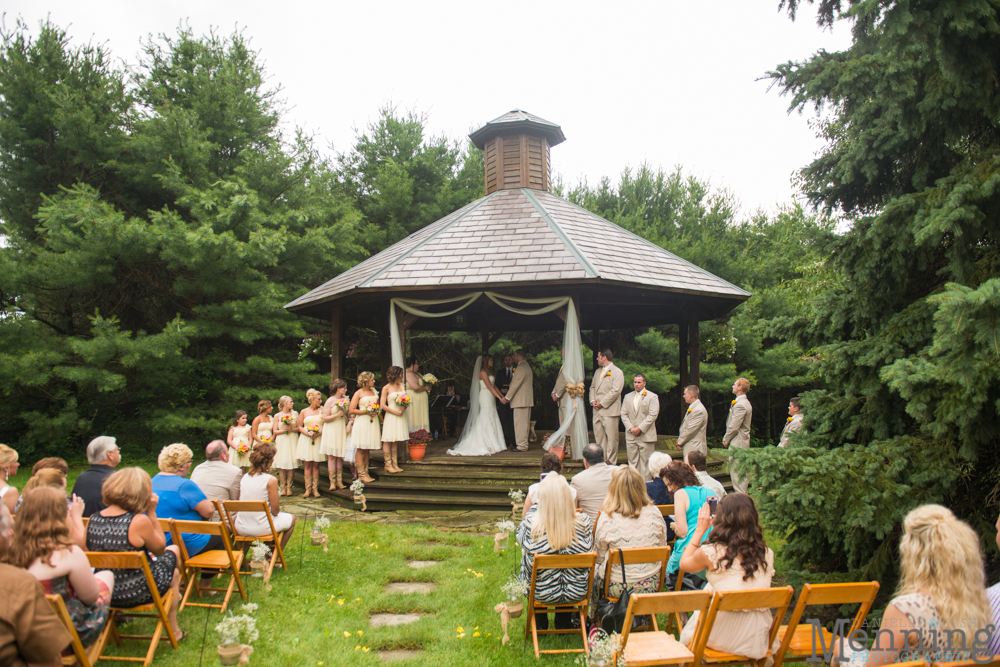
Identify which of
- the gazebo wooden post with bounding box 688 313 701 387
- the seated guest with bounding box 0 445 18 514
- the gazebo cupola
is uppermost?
the gazebo cupola

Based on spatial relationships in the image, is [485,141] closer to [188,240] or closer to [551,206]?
[551,206]

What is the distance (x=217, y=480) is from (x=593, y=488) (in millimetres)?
3730

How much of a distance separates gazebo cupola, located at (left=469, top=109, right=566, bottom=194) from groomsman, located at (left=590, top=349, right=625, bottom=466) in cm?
612

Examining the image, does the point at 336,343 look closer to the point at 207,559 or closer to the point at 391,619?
the point at 207,559

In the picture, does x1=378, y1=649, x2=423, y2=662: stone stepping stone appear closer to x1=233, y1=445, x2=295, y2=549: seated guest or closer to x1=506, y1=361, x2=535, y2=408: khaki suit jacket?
x1=233, y1=445, x2=295, y2=549: seated guest

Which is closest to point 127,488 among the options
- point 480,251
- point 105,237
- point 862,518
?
point 862,518

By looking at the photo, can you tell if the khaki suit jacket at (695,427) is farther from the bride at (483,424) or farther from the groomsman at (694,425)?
the bride at (483,424)

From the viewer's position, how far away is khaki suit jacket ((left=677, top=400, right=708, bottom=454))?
8.17 metres

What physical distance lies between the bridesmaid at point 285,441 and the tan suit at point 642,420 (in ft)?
17.3

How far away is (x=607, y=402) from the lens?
372 inches

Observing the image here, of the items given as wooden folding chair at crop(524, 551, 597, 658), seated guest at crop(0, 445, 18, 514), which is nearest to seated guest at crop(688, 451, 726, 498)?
wooden folding chair at crop(524, 551, 597, 658)

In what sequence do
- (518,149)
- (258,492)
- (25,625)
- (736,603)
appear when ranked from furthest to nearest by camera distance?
(518,149) → (258,492) → (736,603) → (25,625)

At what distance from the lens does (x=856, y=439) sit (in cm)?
479

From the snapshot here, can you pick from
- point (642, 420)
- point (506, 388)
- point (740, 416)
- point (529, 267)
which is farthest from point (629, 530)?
point (506, 388)
